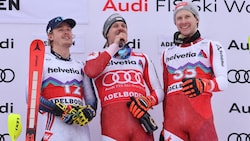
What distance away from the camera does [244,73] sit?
482 cm

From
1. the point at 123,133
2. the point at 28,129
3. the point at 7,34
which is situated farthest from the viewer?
the point at 7,34

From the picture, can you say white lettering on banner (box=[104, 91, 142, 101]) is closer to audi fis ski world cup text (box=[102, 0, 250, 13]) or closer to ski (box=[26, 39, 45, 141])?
ski (box=[26, 39, 45, 141])

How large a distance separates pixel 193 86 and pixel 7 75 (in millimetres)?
1801

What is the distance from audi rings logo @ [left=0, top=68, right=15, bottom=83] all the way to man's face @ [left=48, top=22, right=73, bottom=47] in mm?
700

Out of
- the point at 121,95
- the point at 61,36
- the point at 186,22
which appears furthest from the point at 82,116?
the point at 186,22

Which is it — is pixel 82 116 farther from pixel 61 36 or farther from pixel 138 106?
pixel 61 36

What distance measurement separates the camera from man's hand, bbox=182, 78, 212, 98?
3.63 meters

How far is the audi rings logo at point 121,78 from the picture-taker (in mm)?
4102

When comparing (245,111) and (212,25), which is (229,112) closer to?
(245,111)

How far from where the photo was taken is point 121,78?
4109 mm

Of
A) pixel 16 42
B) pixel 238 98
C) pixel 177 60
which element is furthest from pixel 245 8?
pixel 16 42

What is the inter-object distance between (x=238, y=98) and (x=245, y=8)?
81cm

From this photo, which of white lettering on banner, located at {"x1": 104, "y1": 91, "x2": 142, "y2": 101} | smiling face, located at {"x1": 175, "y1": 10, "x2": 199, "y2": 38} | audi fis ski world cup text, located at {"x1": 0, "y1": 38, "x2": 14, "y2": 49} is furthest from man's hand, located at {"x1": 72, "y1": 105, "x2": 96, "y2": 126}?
audi fis ski world cup text, located at {"x1": 0, "y1": 38, "x2": 14, "y2": 49}

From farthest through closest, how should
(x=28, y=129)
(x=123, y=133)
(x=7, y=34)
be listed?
(x=7, y=34)
(x=123, y=133)
(x=28, y=129)
